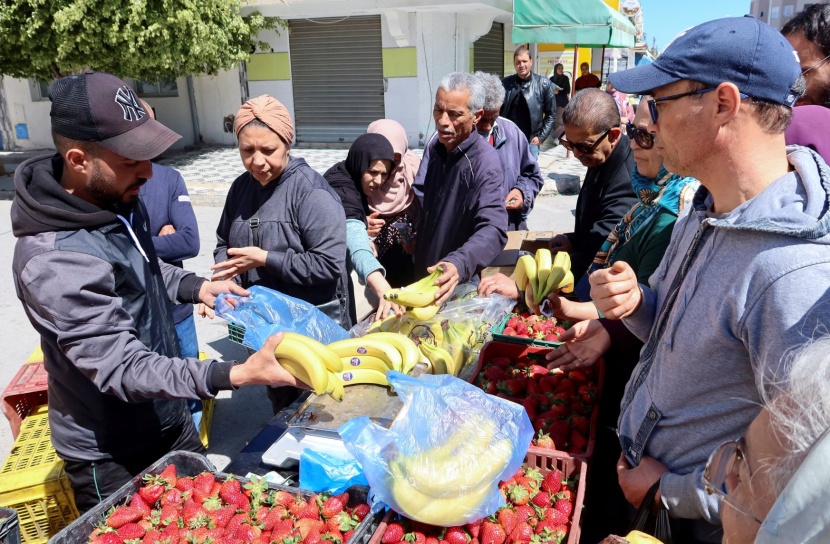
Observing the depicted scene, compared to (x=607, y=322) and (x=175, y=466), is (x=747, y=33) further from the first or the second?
(x=175, y=466)

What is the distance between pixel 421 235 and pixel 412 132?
11.6 meters

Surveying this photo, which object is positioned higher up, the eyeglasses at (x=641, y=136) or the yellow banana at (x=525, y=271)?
the eyeglasses at (x=641, y=136)

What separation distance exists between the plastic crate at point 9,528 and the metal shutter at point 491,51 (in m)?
16.0

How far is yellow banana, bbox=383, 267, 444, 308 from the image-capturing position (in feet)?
8.88

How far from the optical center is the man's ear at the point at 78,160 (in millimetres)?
1915

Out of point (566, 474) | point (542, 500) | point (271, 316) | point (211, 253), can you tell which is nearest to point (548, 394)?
point (566, 474)

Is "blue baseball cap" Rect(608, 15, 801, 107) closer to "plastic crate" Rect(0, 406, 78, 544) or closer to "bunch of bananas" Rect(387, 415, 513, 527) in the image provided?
"bunch of bananas" Rect(387, 415, 513, 527)

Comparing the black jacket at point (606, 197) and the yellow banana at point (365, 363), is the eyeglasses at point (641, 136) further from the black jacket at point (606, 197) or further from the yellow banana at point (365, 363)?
the yellow banana at point (365, 363)

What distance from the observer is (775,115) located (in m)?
1.41

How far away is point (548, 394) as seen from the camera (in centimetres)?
249

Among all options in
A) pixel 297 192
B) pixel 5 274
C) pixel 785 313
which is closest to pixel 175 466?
pixel 297 192

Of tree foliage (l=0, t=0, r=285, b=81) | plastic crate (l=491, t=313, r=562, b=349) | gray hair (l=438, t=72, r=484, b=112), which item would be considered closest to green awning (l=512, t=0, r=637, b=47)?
tree foliage (l=0, t=0, r=285, b=81)

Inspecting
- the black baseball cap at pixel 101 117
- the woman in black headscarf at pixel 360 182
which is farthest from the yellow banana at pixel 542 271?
the black baseball cap at pixel 101 117

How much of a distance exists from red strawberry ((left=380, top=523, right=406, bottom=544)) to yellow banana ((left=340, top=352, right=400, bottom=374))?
0.75 m
